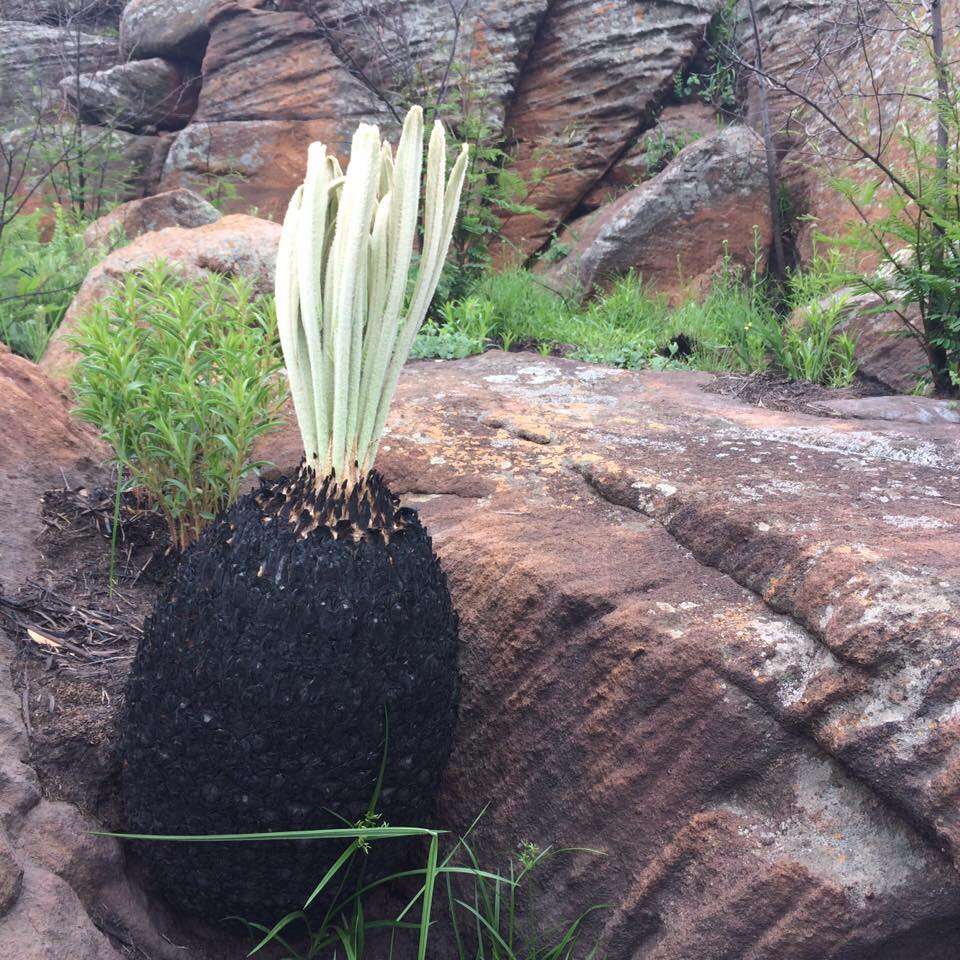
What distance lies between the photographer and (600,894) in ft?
6.21

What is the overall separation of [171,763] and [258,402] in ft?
3.86

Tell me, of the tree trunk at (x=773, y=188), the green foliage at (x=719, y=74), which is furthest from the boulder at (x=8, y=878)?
the green foliage at (x=719, y=74)

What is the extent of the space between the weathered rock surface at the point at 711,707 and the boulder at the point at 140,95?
7846 mm

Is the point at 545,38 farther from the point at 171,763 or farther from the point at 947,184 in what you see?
the point at 171,763

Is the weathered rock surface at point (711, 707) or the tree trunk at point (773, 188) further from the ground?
the tree trunk at point (773, 188)

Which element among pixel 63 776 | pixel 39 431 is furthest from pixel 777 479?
pixel 39 431

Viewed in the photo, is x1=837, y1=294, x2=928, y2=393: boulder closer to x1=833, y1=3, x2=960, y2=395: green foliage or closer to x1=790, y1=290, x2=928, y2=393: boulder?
x1=790, y1=290, x2=928, y2=393: boulder

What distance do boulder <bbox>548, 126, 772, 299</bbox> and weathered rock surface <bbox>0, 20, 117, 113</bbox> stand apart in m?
5.80

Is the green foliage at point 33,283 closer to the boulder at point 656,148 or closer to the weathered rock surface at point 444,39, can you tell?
the weathered rock surface at point 444,39

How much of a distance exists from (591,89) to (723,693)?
785cm

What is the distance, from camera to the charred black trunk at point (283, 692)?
1666 mm

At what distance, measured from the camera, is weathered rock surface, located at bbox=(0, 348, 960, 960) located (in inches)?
63.6

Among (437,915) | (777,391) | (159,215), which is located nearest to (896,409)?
(777,391)

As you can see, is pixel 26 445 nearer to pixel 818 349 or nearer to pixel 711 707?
pixel 711 707
